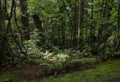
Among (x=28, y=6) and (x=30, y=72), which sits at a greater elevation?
(x=28, y=6)

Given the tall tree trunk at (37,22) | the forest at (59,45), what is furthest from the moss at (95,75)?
the tall tree trunk at (37,22)

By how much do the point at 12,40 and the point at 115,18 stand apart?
490 cm

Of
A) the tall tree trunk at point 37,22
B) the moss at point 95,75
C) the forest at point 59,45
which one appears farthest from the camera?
the tall tree trunk at point 37,22

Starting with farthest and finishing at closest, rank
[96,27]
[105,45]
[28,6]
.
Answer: [28,6]
[96,27]
[105,45]

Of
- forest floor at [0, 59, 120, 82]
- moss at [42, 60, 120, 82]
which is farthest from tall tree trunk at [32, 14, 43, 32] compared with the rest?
moss at [42, 60, 120, 82]

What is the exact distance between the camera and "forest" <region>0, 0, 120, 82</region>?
626cm

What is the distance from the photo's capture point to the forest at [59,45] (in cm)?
626

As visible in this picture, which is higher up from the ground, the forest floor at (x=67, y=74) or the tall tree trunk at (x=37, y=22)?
the tall tree trunk at (x=37, y=22)

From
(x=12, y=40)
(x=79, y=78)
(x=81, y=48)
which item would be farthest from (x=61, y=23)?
(x=79, y=78)

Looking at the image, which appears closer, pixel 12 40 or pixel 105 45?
pixel 12 40

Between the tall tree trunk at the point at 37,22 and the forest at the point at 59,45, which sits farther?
the tall tree trunk at the point at 37,22

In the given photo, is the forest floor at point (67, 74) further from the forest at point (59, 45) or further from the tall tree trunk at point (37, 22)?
the tall tree trunk at point (37, 22)

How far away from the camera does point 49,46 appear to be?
1171cm

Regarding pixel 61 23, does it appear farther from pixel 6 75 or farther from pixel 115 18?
pixel 6 75
